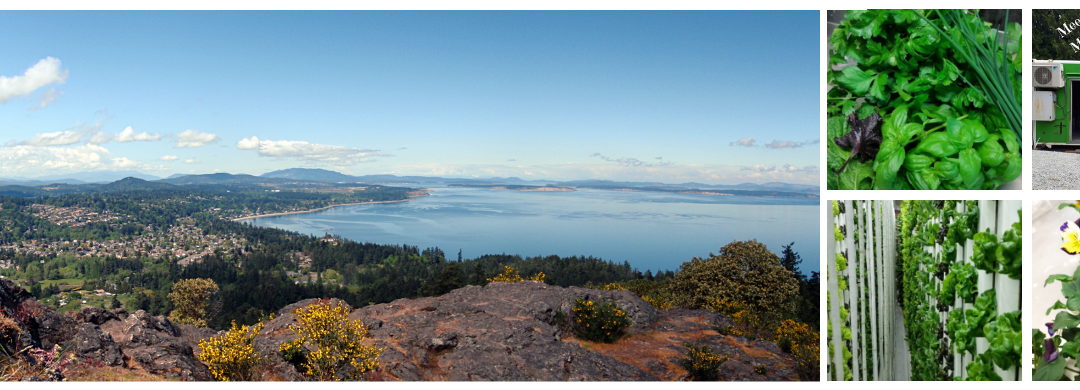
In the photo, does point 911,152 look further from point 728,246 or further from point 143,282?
point 143,282

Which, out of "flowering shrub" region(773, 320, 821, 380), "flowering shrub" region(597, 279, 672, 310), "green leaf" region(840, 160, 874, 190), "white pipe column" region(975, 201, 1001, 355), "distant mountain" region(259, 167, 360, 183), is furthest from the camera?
"distant mountain" region(259, 167, 360, 183)

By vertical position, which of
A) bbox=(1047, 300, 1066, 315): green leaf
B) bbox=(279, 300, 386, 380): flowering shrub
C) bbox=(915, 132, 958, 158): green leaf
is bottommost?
bbox=(279, 300, 386, 380): flowering shrub

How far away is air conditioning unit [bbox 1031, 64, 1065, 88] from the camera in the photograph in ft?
5.65

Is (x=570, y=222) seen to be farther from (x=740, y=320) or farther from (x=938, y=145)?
(x=938, y=145)

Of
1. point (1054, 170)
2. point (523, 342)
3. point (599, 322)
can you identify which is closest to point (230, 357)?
point (523, 342)

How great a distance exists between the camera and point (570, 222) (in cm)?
2128

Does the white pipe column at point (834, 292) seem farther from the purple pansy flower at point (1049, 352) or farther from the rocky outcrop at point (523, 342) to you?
the rocky outcrop at point (523, 342)

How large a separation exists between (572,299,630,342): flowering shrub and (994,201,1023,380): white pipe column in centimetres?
426

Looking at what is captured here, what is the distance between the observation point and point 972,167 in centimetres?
142

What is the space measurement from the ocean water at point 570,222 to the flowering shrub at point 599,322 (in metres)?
10.3

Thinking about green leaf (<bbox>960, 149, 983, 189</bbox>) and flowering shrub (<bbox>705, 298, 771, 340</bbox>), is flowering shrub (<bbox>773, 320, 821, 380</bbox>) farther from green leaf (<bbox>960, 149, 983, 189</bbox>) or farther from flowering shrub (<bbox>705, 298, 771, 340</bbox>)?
green leaf (<bbox>960, 149, 983, 189</bbox>)

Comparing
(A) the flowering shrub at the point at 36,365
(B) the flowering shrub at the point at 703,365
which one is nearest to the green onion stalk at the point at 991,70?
(B) the flowering shrub at the point at 703,365

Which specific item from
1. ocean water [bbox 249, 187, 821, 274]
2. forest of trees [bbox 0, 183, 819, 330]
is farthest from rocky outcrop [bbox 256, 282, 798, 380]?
ocean water [bbox 249, 187, 821, 274]

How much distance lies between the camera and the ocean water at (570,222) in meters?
17.3
